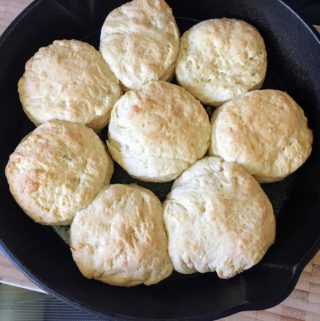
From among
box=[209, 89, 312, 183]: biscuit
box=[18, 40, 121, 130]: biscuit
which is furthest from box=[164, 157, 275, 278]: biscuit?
box=[18, 40, 121, 130]: biscuit

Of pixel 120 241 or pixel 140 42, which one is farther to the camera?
pixel 140 42

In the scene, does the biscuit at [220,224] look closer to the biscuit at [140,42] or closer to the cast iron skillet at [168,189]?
the cast iron skillet at [168,189]

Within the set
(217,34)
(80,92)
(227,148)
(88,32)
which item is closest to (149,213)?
(227,148)

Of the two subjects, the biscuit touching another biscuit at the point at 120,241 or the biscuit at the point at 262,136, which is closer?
the biscuit touching another biscuit at the point at 120,241

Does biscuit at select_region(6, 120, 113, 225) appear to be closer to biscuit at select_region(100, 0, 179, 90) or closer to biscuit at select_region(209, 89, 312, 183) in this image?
biscuit at select_region(100, 0, 179, 90)

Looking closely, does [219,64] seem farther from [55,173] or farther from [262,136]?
[55,173]

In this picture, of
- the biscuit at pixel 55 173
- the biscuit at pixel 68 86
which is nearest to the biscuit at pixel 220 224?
the biscuit at pixel 55 173

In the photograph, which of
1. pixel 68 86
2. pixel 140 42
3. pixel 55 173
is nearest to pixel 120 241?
pixel 55 173
